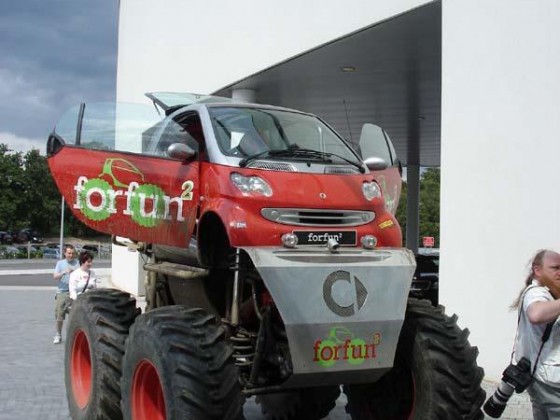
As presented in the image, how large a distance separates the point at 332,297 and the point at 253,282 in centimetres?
62

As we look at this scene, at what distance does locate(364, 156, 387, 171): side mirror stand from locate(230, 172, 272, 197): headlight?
1060mm

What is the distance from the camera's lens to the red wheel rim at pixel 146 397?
4672mm

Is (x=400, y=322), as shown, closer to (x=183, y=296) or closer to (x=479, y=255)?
(x=183, y=296)

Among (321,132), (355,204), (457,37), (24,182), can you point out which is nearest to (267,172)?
(355,204)

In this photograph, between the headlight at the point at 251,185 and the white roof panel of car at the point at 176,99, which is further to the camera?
the white roof panel of car at the point at 176,99

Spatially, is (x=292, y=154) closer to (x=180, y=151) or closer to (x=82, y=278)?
(x=180, y=151)

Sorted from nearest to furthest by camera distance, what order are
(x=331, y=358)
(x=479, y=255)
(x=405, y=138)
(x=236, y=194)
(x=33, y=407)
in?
(x=331, y=358) < (x=236, y=194) < (x=33, y=407) < (x=479, y=255) < (x=405, y=138)

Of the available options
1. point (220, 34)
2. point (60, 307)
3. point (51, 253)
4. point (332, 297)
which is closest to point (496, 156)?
point (332, 297)

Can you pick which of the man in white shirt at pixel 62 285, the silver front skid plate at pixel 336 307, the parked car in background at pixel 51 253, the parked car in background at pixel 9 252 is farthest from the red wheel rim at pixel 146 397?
the parked car in background at pixel 9 252

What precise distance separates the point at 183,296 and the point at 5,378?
386 centimetres

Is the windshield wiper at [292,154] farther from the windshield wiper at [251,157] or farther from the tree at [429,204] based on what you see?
the tree at [429,204]

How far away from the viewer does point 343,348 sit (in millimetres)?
4320

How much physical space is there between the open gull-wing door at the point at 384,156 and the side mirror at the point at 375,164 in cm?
21

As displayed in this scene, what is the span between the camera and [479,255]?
317 inches
